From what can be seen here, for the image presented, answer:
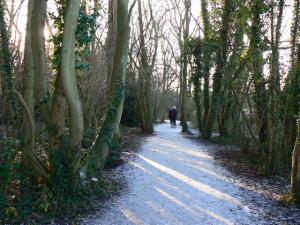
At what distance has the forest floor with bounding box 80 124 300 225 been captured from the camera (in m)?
7.16

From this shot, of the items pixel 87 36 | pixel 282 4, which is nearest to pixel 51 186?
pixel 87 36

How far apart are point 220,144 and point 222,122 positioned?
249cm

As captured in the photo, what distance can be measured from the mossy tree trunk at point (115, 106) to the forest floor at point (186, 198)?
921 mm

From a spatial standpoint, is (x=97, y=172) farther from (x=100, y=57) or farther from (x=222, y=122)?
(x=222, y=122)

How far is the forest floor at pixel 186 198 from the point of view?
7164mm

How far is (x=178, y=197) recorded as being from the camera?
28.3 ft

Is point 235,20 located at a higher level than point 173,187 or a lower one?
higher

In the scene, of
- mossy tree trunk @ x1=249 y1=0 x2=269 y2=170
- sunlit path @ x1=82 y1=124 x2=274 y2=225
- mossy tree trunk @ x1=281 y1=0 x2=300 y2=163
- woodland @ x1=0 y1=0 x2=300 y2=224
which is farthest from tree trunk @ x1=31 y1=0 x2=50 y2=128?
mossy tree trunk @ x1=281 y1=0 x2=300 y2=163

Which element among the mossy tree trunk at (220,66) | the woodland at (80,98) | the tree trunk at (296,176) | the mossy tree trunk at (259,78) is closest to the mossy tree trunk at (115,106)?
the woodland at (80,98)

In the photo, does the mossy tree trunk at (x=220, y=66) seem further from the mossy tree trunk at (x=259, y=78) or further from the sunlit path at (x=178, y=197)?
the sunlit path at (x=178, y=197)

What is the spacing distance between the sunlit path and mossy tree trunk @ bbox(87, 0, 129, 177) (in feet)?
3.33

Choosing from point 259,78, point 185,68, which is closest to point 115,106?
point 259,78

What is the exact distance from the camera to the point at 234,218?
725cm

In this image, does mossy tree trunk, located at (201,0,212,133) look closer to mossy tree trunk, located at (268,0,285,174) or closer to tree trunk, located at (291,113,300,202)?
mossy tree trunk, located at (268,0,285,174)
